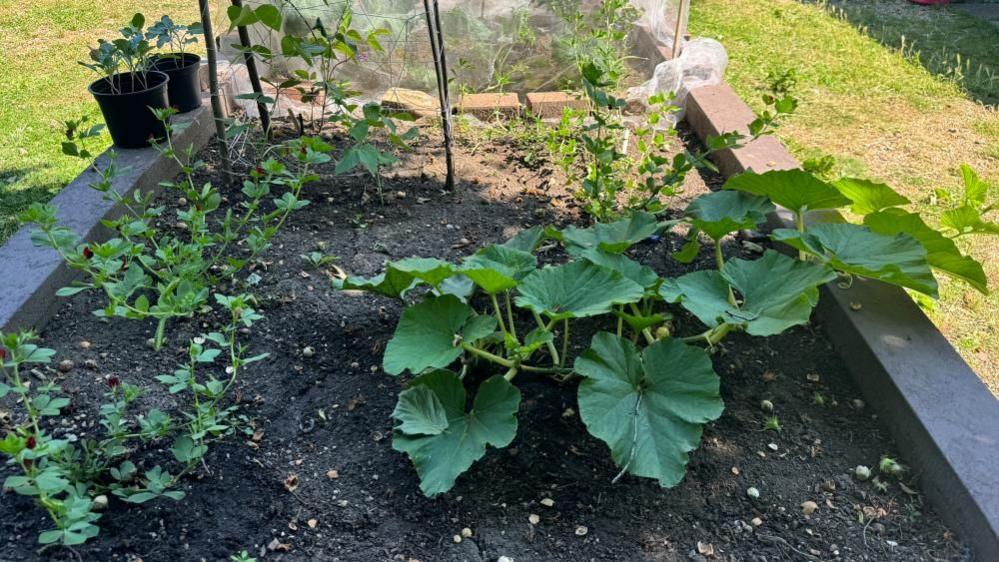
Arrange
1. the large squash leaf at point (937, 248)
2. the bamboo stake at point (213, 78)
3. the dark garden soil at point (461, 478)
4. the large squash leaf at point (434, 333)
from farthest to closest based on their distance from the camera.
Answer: the bamboo stake at point (213, 78) < the large squash leaf at point (937, 248) < the large squash leaf at point (434, 333) < the dark garden soil at point (461, 478)

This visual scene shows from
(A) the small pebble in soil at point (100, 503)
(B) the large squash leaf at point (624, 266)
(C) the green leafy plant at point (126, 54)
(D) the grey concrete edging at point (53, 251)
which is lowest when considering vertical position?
(A) the small pebble in soil at point (100, 503)

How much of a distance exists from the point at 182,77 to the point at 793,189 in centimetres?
281

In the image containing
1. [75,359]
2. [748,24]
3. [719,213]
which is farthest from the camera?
[748,24]

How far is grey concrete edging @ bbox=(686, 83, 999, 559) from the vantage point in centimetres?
187

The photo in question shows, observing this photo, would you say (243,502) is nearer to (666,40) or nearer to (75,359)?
(75,359)

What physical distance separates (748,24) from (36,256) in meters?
5.33

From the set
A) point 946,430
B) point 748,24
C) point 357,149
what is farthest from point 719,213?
point 748,24

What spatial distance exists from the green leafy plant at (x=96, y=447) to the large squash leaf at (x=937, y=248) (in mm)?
1911

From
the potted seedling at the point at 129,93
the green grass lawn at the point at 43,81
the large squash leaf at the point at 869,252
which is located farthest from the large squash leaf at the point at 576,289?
the green grass lawn at the point at 43,81

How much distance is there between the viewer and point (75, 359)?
2.34m

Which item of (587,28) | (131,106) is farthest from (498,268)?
(587,28)

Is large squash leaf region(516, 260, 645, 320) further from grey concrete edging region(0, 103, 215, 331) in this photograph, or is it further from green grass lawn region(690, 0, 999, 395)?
grey concrete edging region(0, 103, 215, 331)

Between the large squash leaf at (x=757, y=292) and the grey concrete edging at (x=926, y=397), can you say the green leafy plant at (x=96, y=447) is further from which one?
the grey concrete edging at (x=926, y=397)

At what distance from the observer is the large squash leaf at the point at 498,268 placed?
79.7 inches
